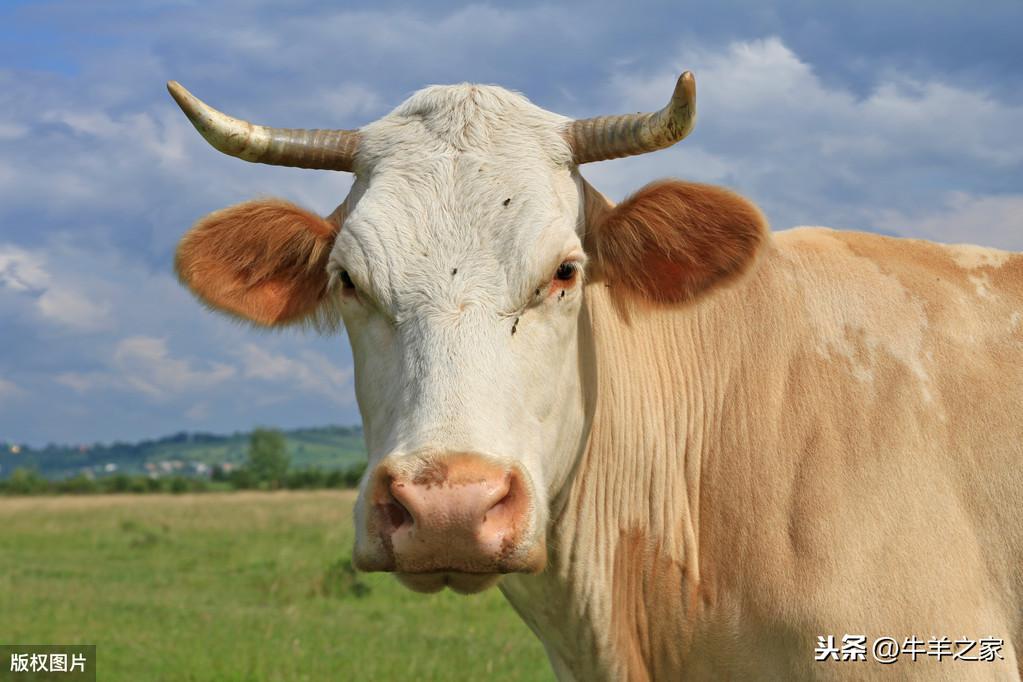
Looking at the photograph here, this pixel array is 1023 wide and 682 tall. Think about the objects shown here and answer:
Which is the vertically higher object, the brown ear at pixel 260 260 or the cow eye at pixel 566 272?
the brown ear at pixel 260 260

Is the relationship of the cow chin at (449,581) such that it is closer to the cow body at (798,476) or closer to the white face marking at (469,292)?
the white face marking at (469,292)

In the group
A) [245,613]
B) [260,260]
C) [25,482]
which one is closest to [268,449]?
[25,482]

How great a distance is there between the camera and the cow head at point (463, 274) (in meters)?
3.31

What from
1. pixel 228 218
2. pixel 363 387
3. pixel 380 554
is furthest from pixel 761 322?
pixel 228 218

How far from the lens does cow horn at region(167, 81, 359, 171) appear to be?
14.5 ft

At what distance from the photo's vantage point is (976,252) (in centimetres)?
495

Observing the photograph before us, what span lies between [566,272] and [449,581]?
124cm

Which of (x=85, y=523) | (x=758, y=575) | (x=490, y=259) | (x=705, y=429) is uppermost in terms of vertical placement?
(x=85, y=523)

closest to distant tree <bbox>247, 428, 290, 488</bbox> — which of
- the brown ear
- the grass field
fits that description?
the grass field

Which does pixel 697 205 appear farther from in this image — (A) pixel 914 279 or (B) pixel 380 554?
(B) pixel 380 554

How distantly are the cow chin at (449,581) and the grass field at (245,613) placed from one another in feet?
18.7

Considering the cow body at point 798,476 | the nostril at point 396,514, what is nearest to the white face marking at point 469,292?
the nostril at point 396,514

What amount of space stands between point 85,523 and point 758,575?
1076 inches

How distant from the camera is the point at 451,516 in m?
3.19
